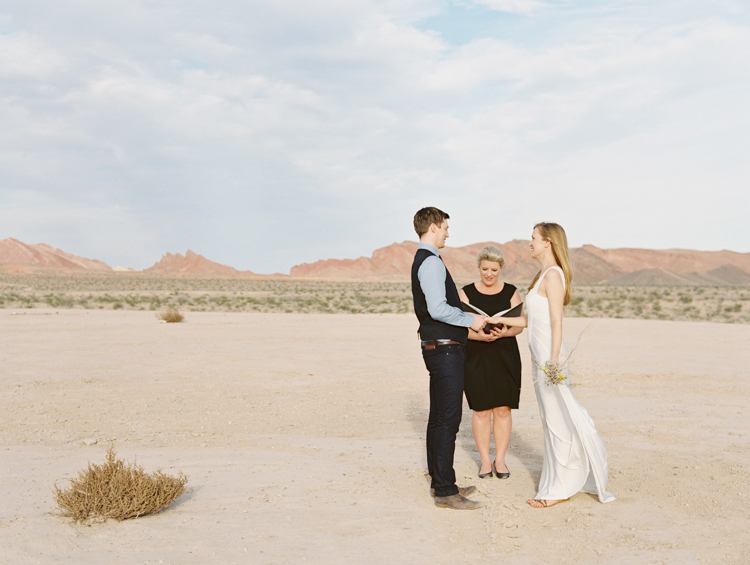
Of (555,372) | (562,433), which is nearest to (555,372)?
(555,372)

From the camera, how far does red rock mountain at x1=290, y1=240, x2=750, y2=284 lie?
151m

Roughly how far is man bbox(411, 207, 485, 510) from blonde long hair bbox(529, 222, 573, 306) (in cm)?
70

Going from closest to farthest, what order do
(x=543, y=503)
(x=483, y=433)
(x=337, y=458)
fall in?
(x=543, y=503) → (x=483, y=433) → (x=337, y=458)

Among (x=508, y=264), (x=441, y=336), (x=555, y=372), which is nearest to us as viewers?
(x=441, y=336)

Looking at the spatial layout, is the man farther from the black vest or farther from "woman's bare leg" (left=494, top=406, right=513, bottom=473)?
"woman's bare leg" (left=494, top=406, right=513, bottom=473)

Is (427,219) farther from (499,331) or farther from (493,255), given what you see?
(499,331)

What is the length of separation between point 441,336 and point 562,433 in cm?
122

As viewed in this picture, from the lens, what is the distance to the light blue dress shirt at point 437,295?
440 centimetres

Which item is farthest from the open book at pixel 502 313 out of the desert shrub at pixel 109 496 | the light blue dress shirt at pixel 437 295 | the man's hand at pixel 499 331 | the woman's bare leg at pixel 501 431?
the desert shrub at pixel 109 496

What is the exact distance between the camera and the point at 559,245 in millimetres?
4730

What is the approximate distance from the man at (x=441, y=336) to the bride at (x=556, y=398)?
42cm

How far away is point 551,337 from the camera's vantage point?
4758mm

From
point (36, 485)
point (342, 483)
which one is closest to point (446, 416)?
point (342, 483)

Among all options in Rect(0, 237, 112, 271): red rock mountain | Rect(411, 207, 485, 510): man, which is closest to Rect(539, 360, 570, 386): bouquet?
Rect(411, 207, 485, 510): man
